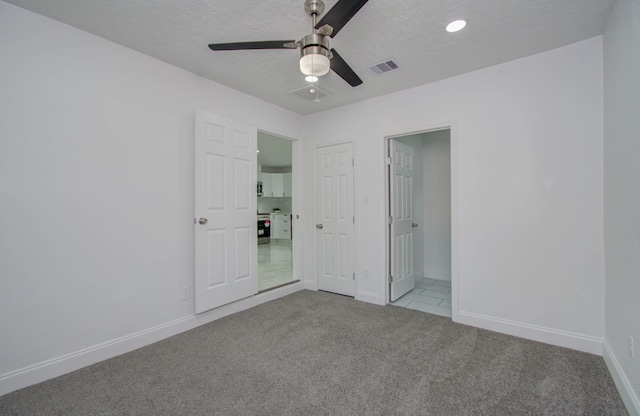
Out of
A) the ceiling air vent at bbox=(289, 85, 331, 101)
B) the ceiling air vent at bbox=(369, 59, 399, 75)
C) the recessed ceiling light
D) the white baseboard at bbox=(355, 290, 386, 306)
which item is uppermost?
the ceiling air vent at bbox=(369, 59, 399, 75)

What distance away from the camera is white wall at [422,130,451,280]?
4504mm

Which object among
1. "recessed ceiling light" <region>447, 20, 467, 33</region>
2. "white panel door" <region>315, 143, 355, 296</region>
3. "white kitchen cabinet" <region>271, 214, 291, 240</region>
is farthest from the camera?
"white kitchen cabinet" <region>271, 214, 291, 240</region>

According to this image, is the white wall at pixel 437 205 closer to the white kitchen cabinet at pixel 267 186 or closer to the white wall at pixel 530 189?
the white wall at pixel 530 189

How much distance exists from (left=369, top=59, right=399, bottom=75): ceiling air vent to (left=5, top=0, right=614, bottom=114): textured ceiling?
2.7 inches

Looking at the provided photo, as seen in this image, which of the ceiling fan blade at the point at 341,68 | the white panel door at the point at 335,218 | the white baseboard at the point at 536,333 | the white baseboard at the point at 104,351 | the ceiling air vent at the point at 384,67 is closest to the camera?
the ceiling fan blade at the point at 341,68

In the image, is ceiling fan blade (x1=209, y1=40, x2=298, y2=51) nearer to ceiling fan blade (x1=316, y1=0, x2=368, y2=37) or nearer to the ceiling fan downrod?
the ceiling fan downrod

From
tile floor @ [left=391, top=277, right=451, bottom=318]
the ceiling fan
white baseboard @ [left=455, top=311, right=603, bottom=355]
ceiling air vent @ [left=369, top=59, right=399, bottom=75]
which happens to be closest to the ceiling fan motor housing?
the ceiling fan

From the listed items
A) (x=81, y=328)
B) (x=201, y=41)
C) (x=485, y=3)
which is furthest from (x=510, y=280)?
(x=81, y=328)

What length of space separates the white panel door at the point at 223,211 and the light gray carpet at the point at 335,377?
49 centimetres

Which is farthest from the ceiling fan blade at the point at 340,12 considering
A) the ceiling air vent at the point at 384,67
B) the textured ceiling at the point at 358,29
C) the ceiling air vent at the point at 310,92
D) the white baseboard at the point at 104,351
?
the white baseboard at the point at 104,351

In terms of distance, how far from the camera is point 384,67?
109 inches

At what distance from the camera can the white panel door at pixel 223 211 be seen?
288cm

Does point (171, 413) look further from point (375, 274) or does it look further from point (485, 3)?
point (485, 3)

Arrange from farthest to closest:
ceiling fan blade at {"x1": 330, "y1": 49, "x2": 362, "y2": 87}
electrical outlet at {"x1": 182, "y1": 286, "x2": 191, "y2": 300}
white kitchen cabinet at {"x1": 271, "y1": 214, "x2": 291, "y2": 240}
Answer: white kitchen cabinet at {"x1": 271, "y1": 214, "x2": 291, "y2": 240} < electrical outlet at {"x1": 182, "y1": 286, "x2": 191, "y2": 300} < ceiling fan blade at {"x1": 330, "y1": 49, "x2": 362, "y2": 87}
